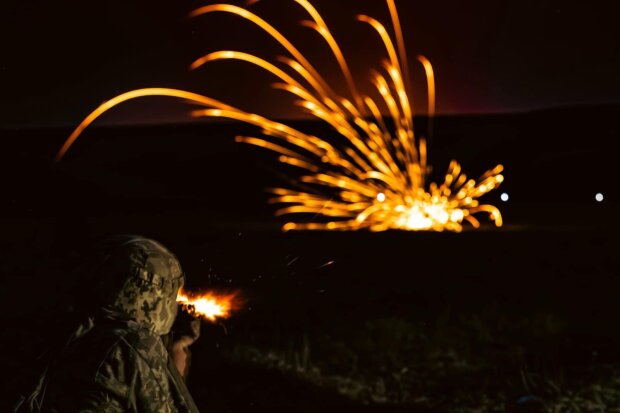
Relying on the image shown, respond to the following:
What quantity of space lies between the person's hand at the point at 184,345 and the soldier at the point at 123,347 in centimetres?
62

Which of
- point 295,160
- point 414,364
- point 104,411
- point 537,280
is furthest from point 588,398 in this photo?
point 295,160

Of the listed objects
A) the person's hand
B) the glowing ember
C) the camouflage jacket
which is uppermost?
the glowing ember

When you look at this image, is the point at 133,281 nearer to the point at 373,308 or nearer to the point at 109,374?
the point at 109,374

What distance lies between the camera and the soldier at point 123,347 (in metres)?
2.29

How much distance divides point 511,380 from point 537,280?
5.01m

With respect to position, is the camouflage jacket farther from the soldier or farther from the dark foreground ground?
the dark foreground ground

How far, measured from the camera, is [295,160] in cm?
4591

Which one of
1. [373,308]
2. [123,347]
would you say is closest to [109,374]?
[123,347]

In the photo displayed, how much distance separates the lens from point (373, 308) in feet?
36.5

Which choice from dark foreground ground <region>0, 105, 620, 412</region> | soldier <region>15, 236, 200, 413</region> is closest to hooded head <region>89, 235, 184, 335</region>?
soldier <region>15, 236, 200, 413</region>

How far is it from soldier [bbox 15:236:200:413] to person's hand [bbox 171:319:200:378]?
2.05ft

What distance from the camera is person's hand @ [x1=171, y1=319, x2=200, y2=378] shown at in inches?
125

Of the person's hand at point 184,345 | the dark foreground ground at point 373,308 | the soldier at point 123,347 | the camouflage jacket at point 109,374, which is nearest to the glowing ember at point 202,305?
the person's hand at point 184,345

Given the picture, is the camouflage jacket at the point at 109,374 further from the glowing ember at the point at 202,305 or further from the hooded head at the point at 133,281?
the glowing ember at the point at 202,305
